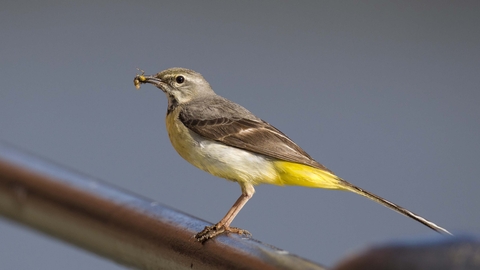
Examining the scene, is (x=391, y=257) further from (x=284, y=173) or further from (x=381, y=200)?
(x=284, y=173)

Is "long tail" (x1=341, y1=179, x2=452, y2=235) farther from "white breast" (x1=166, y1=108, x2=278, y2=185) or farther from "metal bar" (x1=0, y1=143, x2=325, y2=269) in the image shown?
"metal bar" (x1=0, y1=143, x2=325, y2=269)

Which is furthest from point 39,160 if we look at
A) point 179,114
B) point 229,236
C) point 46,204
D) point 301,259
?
point 179,114

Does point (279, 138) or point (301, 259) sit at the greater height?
point (279, 138)

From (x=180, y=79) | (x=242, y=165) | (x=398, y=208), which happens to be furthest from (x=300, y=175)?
(x=180, y=79)

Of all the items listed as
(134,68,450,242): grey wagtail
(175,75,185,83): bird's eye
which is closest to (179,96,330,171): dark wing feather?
(134,68,450,242): grey wagtail

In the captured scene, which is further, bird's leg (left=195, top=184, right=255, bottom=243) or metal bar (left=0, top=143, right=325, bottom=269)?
bird's leg (left=195, top=184, right=255, bottom=243)

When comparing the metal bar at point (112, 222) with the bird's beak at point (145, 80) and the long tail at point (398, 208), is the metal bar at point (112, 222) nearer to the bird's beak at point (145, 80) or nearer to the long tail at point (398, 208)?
the long tail at point (398, 208)
